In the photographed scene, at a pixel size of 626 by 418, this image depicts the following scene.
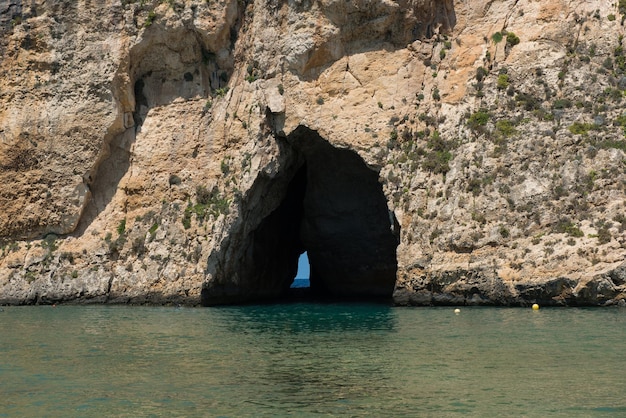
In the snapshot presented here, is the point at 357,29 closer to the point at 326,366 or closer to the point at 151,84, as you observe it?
the point at 151,84

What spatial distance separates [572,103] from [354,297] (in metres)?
17.8

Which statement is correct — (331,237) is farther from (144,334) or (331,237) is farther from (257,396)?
(257,396)

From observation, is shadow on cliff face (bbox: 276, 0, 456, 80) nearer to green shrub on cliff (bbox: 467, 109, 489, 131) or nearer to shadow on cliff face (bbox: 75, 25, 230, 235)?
shadow on cliff face (bbox: 75, 25, 230, 235)

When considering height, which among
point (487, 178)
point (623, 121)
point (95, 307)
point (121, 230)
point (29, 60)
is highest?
point (29, 60)

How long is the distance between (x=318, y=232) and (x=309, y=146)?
23.4ft

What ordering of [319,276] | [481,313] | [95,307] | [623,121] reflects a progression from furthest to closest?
1. [319,276]
2. [95,307]
3. [623,121]
4. [481,313]

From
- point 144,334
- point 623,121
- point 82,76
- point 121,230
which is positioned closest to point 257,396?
point 144,334

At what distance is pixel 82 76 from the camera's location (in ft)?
136

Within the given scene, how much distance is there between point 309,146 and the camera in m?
40.9

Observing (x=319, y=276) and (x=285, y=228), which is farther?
(x=319, y=276)

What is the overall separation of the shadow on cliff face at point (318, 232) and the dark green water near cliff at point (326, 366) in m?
12.2

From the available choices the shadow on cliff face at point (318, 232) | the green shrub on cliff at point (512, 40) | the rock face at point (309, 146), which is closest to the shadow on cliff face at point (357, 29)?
the rock face at point (309, 146)

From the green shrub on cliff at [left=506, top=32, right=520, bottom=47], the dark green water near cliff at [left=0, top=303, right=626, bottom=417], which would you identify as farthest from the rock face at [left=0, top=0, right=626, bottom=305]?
the dark green water near cliff at [left=0, top=303, right=626, bottom=417]

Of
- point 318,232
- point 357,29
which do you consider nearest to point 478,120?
point 357,29
